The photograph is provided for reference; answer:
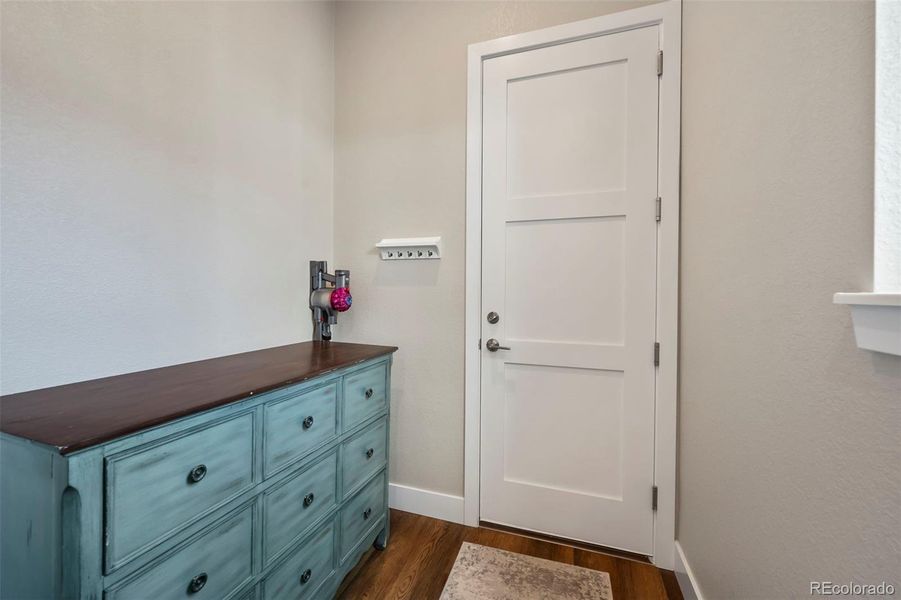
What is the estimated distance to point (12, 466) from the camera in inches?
28.3

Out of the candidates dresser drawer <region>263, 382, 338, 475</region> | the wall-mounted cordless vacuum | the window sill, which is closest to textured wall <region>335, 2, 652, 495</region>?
the wall-mounted cordless vacuum

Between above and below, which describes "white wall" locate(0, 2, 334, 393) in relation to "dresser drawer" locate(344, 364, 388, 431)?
above

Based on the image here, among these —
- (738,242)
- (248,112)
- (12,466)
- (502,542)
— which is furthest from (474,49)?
(502,542)

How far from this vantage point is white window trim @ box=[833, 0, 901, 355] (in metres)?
0.56

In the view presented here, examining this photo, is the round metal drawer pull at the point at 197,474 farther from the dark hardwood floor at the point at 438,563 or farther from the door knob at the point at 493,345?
the door knob at the point at 493,345

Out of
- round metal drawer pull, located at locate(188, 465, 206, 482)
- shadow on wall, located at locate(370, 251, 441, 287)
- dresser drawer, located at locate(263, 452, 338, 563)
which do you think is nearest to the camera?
round metal drawer pull, located at locate(188, 465, 206, 482)

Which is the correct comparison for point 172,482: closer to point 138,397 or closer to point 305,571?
point 138,397

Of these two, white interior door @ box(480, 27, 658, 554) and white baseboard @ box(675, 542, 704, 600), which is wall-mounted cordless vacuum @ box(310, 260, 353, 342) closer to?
white interior door @ box(480, 27, 658, 554)

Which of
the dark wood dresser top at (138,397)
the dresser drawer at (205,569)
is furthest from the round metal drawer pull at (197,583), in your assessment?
the dark wood dresser top at (138,397)

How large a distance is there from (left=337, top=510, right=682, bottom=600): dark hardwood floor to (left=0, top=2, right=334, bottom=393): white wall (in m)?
1.16

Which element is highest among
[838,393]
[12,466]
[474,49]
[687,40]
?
[474,49]

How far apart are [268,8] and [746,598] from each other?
2.90m

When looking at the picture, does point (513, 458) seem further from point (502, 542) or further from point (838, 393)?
point (838, 393)

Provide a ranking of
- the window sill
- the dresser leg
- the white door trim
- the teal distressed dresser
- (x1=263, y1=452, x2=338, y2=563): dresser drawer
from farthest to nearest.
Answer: the dresser leg, the white door trim, (x1=263, y1=452, x2=338, y2=563): dresser drawer, the teal distressed dresser, the window sill
